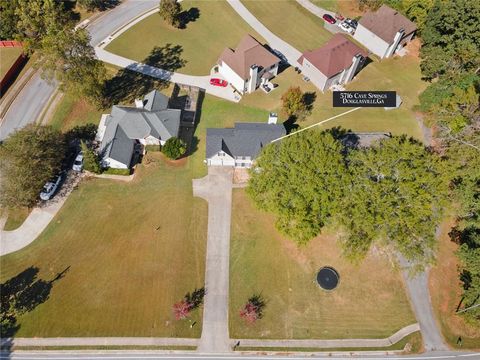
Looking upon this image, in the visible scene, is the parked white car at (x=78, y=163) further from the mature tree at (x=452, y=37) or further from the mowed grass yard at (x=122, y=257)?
the mature tree at (x=452, y=37)

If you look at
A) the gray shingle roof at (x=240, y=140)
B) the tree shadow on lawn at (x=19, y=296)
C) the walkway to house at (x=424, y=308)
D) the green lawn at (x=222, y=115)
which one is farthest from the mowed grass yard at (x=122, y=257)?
the walkway to house at (x=424, y=308)

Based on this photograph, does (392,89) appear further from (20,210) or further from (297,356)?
(20,210)

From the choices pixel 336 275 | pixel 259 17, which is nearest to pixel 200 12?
pixel 259 17

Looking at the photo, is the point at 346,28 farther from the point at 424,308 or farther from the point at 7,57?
the point at 7,57

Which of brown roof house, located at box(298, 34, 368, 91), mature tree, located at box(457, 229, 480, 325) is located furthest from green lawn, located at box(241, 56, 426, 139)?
mature tree, located at box(457, 229, 480, 325)

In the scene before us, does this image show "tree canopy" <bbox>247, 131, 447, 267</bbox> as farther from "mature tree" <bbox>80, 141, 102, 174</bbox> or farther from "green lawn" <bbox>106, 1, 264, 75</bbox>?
"green lawn" <bbox>106, 1, 264, 75</bbox>

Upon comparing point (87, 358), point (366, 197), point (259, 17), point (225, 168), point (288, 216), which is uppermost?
point (259, 17)
